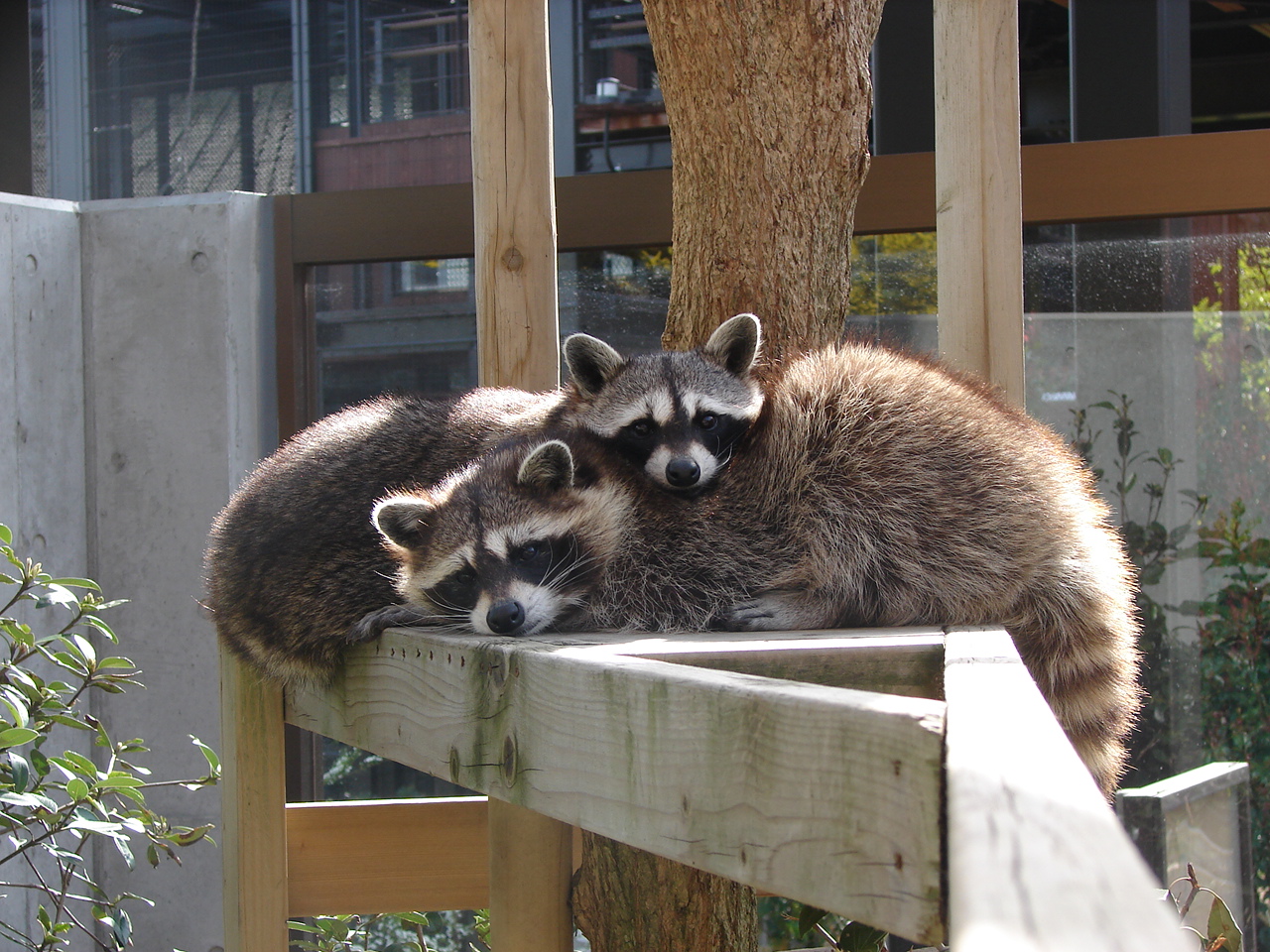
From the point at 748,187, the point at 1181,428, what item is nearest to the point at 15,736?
the point at 748,187

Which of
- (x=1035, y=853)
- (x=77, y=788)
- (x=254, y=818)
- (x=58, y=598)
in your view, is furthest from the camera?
(x=58, y=598)

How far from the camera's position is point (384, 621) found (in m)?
2.06

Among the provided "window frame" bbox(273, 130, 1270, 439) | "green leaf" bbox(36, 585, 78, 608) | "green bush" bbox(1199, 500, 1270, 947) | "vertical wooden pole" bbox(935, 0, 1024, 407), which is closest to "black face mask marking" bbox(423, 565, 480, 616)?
"green leaf" bbox(36, 585, 78, 608)

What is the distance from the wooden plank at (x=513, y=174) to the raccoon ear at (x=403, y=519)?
0.72 metres

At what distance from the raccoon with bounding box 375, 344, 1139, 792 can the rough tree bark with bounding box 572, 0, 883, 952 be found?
0.43 m

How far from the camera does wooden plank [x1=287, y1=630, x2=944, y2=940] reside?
944 mm

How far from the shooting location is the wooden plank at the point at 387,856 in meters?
2.75

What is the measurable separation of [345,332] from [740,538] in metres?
A: 2.93

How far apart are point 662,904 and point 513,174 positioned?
1715 mm

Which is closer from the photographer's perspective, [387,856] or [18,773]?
[18,773]

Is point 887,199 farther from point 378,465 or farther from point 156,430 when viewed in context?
point 156,430

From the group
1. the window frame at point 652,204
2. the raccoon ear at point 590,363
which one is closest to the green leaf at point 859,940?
the raccoon ear at point 590,363

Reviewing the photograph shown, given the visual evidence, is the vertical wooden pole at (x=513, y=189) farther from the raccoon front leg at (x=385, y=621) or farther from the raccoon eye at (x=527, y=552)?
the raccoon front leg at (x=385, y=621)

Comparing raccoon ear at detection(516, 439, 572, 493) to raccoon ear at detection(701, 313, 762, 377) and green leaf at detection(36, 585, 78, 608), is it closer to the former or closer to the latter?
raccoon ear at detection(701, 313, 762, 377)
